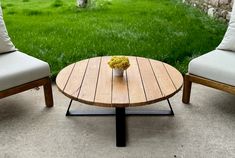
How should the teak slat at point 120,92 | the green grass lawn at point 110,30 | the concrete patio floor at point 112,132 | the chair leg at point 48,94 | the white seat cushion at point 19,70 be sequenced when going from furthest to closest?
the green grass lawn at point 110,30
the chair leg at point 48,94
the white seat cushion at point 19,70
the concrete patio floor at point 112,132
the teak slat at point 120,92

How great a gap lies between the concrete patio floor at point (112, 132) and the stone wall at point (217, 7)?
1940mm

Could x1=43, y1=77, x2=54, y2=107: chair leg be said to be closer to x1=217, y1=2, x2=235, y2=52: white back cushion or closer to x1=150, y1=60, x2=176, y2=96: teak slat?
x1=150, y1=60, x2=176, y2=96: teak slat

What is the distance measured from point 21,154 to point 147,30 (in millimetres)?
2684

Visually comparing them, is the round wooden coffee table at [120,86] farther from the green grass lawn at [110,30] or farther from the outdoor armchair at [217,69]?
the green grass lawn at [110,30]

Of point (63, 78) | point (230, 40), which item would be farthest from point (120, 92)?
point (230, 40)

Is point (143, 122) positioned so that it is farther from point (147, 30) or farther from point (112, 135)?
point (147, 30)

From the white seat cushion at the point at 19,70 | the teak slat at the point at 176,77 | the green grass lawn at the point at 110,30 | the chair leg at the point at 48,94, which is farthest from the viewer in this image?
the green grass lawn at the point at 110,30

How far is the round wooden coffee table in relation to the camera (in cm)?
202

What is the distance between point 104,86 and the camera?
7.16ft

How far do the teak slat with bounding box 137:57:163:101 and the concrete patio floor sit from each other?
36 cm

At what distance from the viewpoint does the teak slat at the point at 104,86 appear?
2.00 meters

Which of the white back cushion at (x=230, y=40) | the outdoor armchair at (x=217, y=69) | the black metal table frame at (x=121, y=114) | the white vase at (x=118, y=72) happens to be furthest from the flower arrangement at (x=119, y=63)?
the white back cushion at (x=230, y=40)

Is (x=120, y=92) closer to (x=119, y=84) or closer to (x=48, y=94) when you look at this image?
(x=119, y=84)

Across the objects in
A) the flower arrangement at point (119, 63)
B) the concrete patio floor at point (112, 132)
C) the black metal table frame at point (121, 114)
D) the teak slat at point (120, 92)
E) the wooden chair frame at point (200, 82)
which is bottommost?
the concrete patio floor at point (112, 132)
